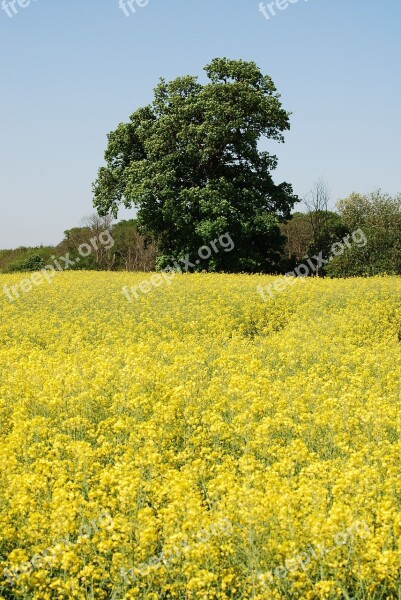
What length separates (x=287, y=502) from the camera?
16.4 feet

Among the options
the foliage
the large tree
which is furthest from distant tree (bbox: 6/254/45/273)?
the foliage

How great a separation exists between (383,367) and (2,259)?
52884 mm

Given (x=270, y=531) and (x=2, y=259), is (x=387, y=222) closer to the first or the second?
(x=2, y=259)

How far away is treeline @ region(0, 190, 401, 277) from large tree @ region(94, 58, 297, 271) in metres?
2.20

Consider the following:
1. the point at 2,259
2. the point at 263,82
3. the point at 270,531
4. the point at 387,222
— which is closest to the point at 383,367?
the point at 270,531

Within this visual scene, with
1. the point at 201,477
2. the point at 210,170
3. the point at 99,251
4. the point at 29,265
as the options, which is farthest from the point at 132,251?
the point at 201,477

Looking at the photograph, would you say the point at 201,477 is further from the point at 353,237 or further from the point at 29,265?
the point at 29,265

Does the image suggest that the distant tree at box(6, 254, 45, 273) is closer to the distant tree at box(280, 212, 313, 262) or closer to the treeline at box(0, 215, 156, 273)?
the treeline at box(0, 215, 156, 273)

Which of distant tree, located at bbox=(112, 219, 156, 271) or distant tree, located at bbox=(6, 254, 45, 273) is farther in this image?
distant tree, located at bbox=(112, 219, 156, 271)

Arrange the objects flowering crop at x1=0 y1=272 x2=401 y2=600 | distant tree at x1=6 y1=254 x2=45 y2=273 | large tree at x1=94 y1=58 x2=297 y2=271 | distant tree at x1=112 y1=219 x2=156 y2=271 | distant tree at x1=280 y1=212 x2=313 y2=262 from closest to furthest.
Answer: flowering crop at x1=0 y1=272 x2=401 y2=600
large tree at x1=94 y1=58 x2=297 y2=271
distant tree at x1=6 y1=254 x2=45 y2=273
distant tree at x1=280 y1=212 x2=313 y2=262
distant tree at x1=112 y1=219 x2=156 y2=271

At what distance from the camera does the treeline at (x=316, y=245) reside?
39.0m

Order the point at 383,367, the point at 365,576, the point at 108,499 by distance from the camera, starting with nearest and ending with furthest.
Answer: the point at 365,576, the point at 108,499, the point at 383,367

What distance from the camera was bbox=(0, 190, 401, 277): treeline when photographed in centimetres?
3897

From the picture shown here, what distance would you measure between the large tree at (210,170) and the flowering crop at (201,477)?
68.4 ft
